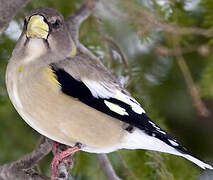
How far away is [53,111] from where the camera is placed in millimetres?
2545

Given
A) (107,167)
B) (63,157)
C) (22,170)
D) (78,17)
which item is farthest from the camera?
(78,17)

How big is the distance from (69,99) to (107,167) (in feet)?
1.24

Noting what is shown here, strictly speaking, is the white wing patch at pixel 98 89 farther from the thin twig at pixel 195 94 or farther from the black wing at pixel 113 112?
the thin twig at pixel 195 94

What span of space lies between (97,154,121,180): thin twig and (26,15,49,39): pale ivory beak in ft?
1.95

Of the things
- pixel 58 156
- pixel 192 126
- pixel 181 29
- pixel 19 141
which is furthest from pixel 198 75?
pixel 58 156

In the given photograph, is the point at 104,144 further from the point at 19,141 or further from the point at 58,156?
the point at 19,141

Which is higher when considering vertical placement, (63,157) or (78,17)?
(78,17)

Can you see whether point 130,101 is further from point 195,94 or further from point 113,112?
point 195,94

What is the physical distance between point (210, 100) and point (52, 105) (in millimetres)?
1750

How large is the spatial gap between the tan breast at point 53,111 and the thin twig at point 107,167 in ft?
0.52

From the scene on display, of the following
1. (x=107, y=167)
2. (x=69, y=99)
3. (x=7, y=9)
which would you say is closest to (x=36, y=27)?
(x=7, y=9)

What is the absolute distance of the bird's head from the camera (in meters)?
2.61

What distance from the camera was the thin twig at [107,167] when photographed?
273cm

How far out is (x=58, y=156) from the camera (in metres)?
2.66
